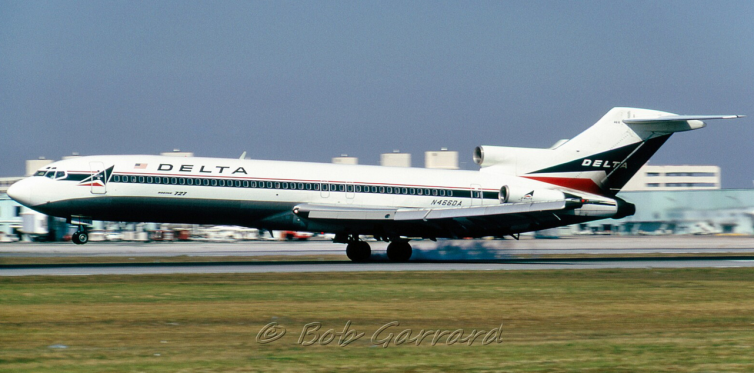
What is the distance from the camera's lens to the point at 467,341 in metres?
14.3

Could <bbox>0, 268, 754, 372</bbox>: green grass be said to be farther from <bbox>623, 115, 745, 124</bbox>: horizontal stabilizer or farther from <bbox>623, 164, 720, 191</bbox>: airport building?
<bbox>623, 164, 720, 191</bbox>: airport building

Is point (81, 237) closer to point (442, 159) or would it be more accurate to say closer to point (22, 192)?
point (22, 192)

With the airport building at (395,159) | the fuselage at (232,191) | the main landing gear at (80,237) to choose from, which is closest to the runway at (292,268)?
the main landing gear at (80,237)

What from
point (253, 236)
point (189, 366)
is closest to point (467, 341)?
point (189, 366)

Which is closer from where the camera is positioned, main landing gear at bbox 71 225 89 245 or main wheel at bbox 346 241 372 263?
main landing gear at bbox 71 225 89 245

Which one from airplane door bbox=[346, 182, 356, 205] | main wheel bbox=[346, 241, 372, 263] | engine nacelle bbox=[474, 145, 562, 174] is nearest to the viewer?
airplane door bbox=[346, 182, 356, 205]

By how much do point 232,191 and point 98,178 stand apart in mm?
5539

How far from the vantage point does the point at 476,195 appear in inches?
1506

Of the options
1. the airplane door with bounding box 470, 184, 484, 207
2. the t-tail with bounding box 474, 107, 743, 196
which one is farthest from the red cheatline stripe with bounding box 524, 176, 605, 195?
the airplane door with bounding box 470, 184, 484, 207

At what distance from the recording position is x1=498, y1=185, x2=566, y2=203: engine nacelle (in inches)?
1501

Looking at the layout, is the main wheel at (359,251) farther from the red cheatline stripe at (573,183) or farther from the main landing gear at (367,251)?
the red cheatline stripe at (573,183)

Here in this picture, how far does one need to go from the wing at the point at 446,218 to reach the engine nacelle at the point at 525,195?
3.87ft

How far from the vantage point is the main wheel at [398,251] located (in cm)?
3759

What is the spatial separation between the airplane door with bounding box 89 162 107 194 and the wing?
26.4ft
